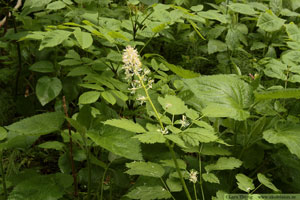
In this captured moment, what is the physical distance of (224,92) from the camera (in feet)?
3.73

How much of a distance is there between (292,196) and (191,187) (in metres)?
0.34

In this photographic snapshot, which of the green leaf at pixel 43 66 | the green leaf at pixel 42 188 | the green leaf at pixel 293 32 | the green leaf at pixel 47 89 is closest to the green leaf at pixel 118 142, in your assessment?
the green leaf at pixel 42 188

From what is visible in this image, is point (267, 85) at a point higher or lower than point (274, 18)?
lower

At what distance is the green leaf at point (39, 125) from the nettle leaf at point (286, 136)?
2.35 feet

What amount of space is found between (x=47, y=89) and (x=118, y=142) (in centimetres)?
74

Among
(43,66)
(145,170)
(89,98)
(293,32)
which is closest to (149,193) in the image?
(145,170)

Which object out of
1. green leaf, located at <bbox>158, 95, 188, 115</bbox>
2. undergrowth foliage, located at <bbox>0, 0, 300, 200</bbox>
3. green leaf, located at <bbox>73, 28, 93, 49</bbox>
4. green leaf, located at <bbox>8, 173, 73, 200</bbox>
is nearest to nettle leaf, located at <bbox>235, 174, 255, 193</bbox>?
undergrowth foliage, located at <bbox>0, 0, 300, 200</bbox>

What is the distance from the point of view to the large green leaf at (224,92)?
1.08m

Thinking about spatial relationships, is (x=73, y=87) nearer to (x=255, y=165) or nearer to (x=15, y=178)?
(x=15, y=178)

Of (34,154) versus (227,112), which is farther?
(34,154)

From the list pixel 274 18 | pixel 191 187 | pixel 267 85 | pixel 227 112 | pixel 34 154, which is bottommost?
pixel 34 154

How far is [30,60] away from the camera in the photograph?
1934mm

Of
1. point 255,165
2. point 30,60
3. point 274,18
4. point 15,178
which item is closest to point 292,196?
point 255,165

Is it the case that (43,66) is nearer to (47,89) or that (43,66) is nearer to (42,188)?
(47,89)
